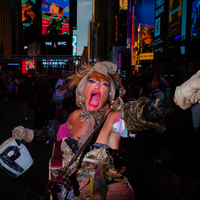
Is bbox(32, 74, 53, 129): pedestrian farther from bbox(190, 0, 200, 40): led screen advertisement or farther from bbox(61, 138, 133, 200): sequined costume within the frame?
bbox(190, 0, 200, 40): led screen advertisement

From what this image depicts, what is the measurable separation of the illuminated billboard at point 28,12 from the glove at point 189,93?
5169 centimetres

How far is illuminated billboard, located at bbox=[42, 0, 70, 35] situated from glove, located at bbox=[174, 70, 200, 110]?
43.5m

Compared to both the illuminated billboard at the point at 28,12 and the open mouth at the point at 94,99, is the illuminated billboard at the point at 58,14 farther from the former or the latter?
the open mouth at the point at 94,99

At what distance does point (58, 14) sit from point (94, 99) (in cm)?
4389

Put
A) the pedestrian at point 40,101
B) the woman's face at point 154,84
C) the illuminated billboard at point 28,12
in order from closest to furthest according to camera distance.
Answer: the woman's face at point 154,84 < the pedestrian at point 40,101 < the illuminated billboard at point 28,12

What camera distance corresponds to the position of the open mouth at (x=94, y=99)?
2.26 meters

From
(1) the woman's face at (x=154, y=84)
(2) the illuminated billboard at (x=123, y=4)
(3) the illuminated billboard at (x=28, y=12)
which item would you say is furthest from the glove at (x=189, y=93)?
(2) the illuminated billboard at (x=123, y=4)

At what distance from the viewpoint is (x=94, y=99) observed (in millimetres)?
2287

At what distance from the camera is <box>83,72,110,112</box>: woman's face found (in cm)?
227

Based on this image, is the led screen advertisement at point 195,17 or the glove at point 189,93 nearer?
the glove at point 189,93

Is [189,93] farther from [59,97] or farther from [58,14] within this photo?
[58,14]

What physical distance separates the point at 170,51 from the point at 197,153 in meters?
20.9

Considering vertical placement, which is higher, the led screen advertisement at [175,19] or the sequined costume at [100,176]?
Answer: the led screen advertisement at [175,19]

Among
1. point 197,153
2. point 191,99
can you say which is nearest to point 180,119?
point 197,153
